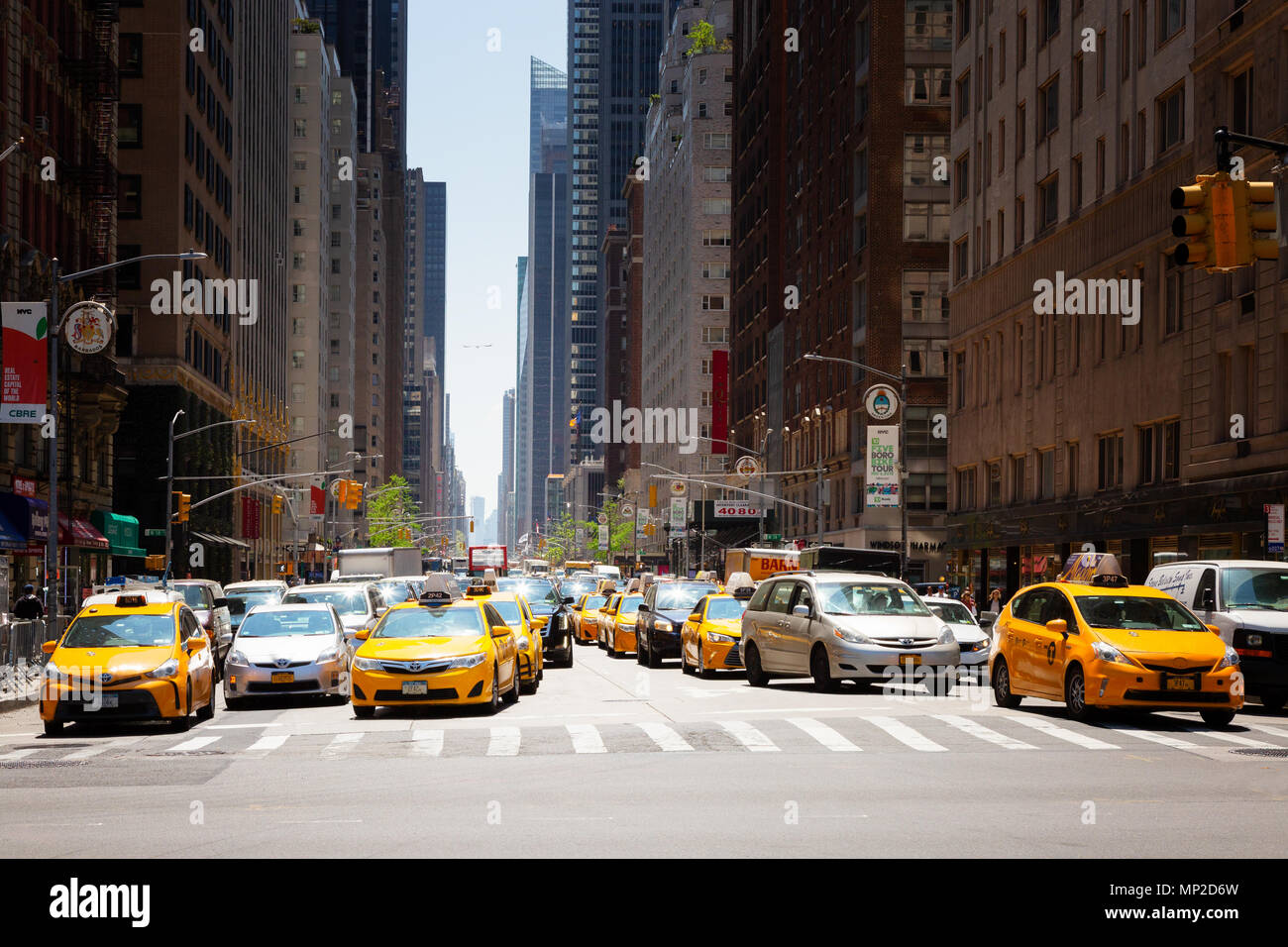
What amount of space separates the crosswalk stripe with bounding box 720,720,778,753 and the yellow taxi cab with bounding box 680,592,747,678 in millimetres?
9528

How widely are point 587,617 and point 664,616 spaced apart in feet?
60.0

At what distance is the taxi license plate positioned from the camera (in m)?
19.5

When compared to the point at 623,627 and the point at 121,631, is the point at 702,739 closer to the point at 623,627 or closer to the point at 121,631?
the point at 121,631

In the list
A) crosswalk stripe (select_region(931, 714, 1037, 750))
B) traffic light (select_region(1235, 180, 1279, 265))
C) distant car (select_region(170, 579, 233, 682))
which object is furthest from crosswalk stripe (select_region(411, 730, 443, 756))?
distant car (select_region(170, 579, 233, 682))

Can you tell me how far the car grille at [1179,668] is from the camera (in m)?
19.5

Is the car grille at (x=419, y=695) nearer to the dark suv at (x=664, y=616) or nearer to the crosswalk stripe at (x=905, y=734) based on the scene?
the crosswalk stripe at (x=905, y=734)

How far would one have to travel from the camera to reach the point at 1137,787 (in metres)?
14.1

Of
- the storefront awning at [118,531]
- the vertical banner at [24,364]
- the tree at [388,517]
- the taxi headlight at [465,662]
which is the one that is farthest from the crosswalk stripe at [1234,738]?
the tree at [388,517]

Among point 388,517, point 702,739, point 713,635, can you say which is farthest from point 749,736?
point 388,517

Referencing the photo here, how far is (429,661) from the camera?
71.9 feet

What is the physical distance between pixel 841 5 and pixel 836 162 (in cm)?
868

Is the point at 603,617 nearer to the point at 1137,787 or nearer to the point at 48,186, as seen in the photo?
the point at 48,186

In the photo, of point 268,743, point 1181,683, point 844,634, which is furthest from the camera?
point 844,634
